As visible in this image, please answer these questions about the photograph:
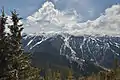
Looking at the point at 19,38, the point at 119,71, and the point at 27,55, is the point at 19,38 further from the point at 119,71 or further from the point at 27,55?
the point at 119,71

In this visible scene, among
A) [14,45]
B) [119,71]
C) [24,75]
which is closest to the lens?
[14,45]

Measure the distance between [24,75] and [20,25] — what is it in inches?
193

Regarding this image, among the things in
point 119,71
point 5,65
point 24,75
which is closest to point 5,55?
point 5,65

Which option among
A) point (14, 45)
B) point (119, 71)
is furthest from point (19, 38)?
point (119, 71)

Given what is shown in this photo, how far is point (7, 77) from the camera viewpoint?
95.6ft

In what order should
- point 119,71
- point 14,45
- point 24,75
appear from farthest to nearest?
point 119,71
point 24,75
point 14,45

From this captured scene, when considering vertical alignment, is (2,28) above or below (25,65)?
above

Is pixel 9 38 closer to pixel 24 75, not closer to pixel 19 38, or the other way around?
pixel 19 38

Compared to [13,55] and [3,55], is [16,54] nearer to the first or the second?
[13,55]

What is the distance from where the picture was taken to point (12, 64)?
28906mm

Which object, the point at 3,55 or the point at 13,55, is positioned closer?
the point at 13,55

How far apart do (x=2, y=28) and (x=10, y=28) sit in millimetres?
1091

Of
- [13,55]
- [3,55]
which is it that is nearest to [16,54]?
[13,55]

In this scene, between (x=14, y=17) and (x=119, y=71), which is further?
(x=119, y=71)
